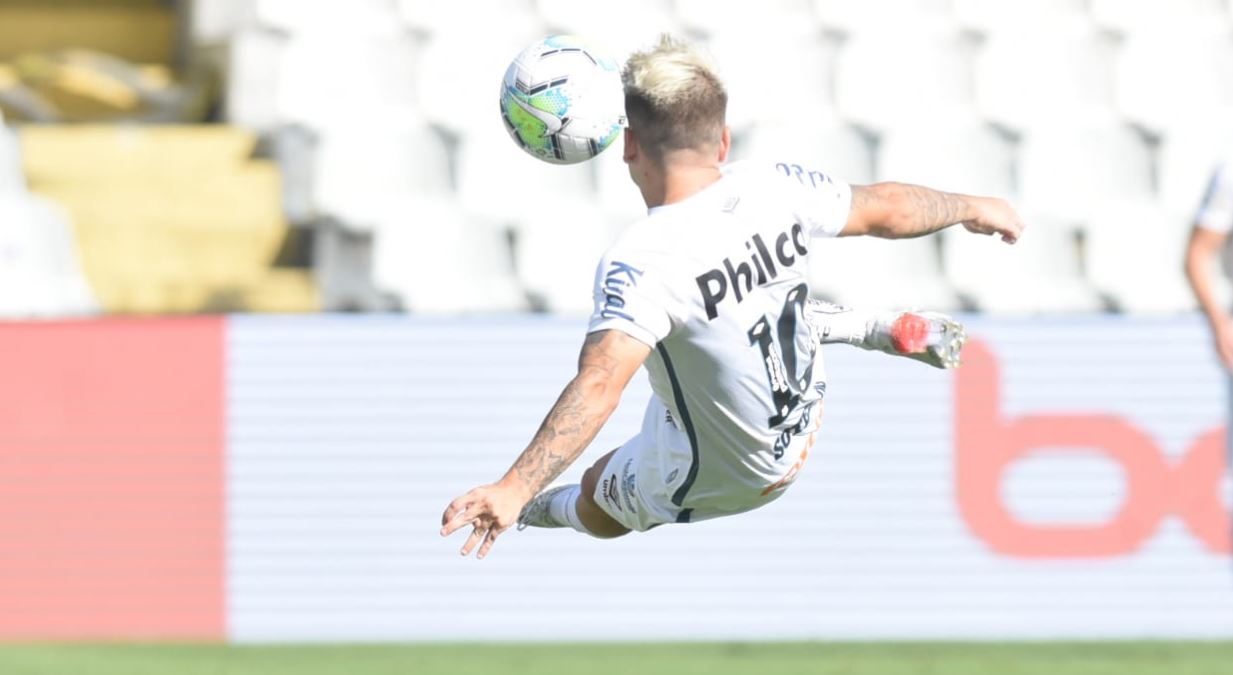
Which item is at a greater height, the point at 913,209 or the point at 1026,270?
the point at 913,209

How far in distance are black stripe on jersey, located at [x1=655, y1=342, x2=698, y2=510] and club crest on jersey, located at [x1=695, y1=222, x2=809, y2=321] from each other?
0.73 feet

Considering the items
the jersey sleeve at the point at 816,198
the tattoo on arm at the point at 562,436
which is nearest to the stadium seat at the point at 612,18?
the jersey sleeve at the point at 816,198

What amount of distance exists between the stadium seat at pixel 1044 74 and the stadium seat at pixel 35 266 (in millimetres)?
5476

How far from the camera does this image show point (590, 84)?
517cm

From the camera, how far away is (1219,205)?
7.25 meters

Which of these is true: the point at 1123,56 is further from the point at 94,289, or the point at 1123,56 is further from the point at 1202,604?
the point at 94,289

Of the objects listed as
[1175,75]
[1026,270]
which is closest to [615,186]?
[1026,270]

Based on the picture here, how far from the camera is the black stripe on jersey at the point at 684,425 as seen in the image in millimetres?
5145

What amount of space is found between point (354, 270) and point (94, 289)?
156 centimetres

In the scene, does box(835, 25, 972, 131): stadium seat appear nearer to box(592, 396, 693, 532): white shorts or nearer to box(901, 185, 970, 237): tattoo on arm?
box(592, 396, 693, 532): white shorts

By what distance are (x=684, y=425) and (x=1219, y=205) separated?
2.87 m

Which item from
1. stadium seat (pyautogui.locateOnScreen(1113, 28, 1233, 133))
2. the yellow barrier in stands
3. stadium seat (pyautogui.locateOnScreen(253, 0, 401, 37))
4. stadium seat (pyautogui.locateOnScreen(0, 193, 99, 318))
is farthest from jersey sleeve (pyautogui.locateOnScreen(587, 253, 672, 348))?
stadium seat (pyautogui.locateOnScreen(1113, 28, 1233, 133))

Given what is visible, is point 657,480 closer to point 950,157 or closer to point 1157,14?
point 950,157

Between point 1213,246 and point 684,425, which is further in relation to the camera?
point 1213,246
